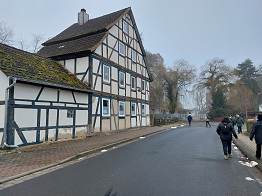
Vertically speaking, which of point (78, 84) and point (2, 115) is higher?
point (78, 84)

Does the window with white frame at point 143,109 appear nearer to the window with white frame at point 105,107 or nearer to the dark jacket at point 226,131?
the window with white frame at point 105,107

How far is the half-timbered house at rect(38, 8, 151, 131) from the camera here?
21703mm

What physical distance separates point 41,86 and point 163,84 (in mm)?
43529

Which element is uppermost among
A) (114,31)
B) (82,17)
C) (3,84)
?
(82,17)

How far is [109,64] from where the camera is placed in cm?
2406

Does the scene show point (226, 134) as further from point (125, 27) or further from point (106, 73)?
point (125, 27)

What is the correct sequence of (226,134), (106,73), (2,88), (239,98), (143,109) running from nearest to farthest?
1. (226,134)
2. (2,88)
3. (106,73)
4. (143,109)
5. (239,98)

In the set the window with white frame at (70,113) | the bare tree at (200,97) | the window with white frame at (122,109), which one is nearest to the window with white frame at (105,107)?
the window with white frame at (122,109)

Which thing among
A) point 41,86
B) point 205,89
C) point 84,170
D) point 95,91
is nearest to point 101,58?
point 95,91

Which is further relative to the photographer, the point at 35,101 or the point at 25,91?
the point at 35,101

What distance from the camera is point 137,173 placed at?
334 inches

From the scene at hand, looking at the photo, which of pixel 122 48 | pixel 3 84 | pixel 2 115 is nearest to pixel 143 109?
pixel 122 48

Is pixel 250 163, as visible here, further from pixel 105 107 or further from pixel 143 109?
pixel 143 109

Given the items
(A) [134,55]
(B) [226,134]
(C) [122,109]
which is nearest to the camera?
(B) [226,134]
